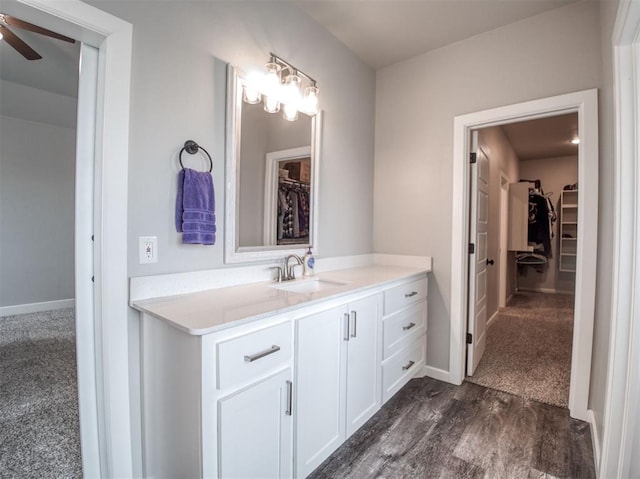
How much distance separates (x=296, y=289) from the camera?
1.92m

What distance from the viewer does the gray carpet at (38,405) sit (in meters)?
1.55

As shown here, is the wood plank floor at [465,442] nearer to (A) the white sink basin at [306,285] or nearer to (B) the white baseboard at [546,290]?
(A) the white sink basin at [306,285]

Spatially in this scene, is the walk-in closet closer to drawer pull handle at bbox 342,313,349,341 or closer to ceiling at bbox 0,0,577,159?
ceiling at bbox 0,0,577,159

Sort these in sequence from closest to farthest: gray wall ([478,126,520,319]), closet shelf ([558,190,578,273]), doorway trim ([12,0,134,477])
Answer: doorway trim ([12,0,134,477]) < gray wall ([478,126,520,319]) < closet shelf ([558,190,578,273])

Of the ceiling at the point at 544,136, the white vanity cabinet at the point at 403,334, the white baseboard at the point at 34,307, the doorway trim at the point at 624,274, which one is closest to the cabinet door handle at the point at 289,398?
the white vanity cabinet at the point at 403,334

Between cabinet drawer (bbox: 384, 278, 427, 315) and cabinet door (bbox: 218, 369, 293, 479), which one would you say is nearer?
cabinet door (bbox: 218, 369, 293, 479)

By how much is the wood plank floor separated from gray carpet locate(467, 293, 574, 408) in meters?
0.19

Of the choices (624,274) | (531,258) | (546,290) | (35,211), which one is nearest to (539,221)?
(531,258)

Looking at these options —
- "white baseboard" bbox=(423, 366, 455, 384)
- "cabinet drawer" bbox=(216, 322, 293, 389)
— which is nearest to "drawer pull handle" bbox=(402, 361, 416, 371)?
"white baseboard" bbox=(423, 366, 455, 384)

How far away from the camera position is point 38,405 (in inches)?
79.3

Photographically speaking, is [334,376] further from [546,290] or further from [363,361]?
[546,290]

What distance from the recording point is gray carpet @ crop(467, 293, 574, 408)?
2.36 m

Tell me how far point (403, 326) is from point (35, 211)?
4815mm

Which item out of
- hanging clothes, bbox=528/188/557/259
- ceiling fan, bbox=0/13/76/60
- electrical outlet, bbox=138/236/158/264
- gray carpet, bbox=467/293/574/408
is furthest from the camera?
hanging clothes, bbox=528/188/557/259
